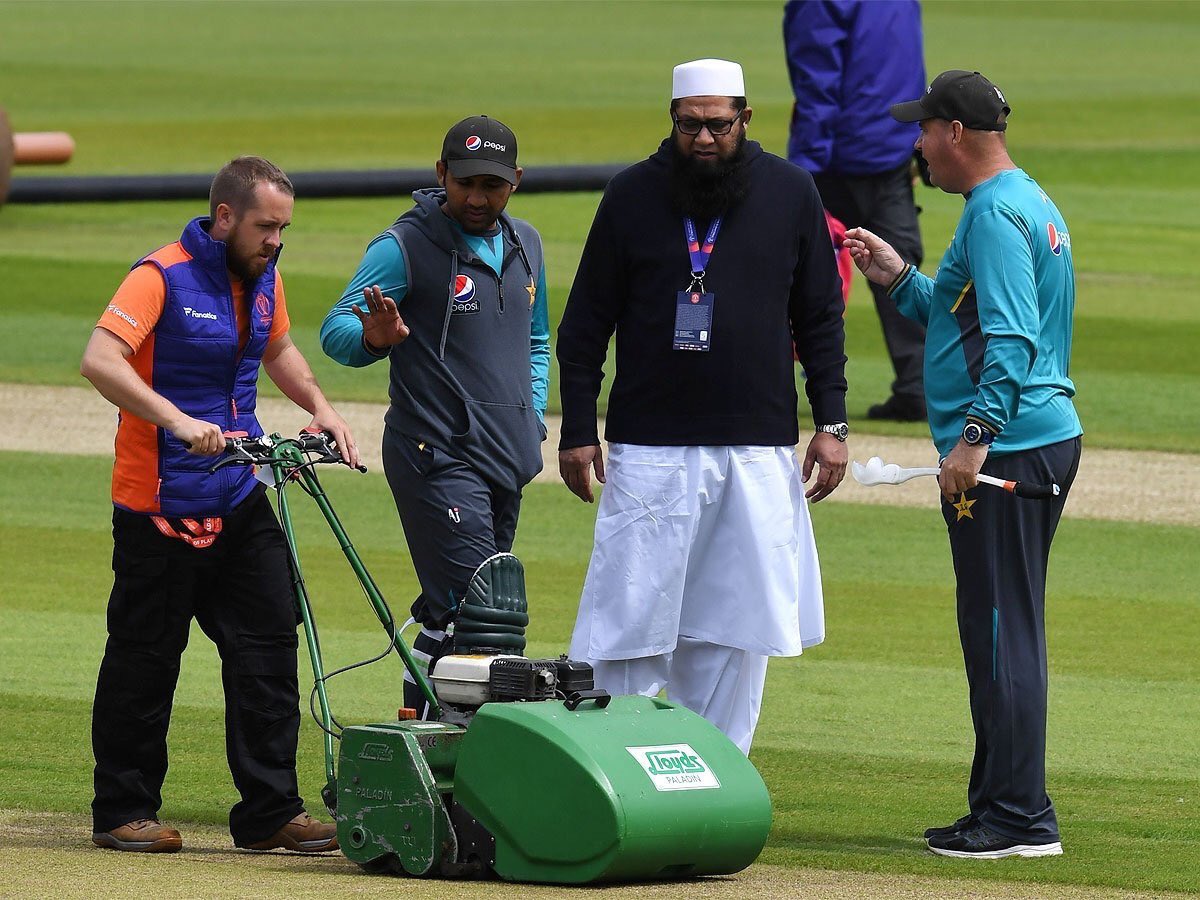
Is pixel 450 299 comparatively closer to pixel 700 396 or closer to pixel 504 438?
pixel 504 438

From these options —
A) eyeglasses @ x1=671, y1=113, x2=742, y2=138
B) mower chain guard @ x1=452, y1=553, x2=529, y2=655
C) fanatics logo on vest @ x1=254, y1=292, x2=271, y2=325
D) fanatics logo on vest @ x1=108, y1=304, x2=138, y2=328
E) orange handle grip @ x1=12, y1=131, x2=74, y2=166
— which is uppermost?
orange handle grip @ x1=12, y1=131, x2=74, y2=166

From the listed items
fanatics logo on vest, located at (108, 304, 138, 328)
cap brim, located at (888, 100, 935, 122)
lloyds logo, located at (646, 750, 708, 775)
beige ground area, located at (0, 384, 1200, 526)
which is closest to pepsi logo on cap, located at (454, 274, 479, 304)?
fanatics logo on vest, located at (108, 304, 138, 328)

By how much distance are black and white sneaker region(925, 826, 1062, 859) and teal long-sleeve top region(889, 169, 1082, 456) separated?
40.0 inches

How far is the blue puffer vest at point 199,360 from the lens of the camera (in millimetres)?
6246

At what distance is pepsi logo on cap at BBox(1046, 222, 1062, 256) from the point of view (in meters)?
6.21

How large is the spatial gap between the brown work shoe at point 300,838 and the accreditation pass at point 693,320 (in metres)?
1.64

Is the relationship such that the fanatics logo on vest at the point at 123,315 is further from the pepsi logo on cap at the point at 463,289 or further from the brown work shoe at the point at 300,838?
the brown work shoe at the point at 300,838

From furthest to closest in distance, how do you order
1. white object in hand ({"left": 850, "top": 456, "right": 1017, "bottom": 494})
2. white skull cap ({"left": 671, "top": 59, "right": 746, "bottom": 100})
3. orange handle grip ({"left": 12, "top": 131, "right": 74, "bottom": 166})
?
orange handle grip ({"left": 12, "top": 131, "right": 74, "bottom": 166}), white skull cap ({"left": 671, "top": 59, "right": 746, "bottom": 100}), white object in hand ({"left": 850, "top": 456, "right": 1017, "bottom": 494})

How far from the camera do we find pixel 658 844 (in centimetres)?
566

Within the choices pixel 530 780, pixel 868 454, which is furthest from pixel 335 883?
pixel 868 454

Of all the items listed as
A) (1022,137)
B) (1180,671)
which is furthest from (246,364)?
(1022,137)

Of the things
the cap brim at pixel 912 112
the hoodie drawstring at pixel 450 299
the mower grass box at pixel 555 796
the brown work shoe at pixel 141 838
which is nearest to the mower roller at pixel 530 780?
the mower grass box at pixel 555 796

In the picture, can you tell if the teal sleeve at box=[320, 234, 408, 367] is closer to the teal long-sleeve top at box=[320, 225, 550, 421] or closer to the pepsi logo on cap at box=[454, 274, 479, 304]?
the teal long-sleeve top at box=[320, 225, 550, 421]

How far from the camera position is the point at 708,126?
6562 mm
